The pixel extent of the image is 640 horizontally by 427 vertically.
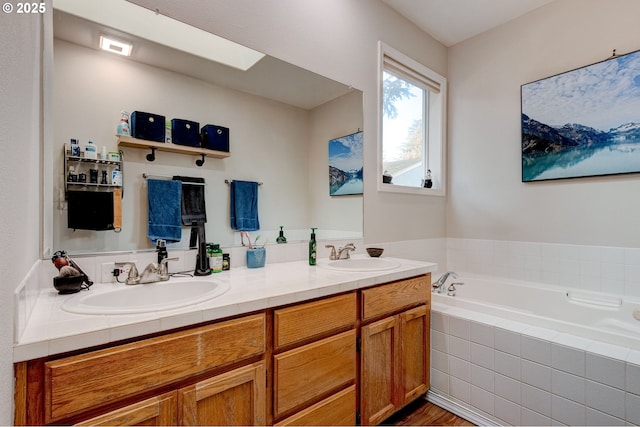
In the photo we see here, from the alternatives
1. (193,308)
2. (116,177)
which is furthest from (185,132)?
(193,308)

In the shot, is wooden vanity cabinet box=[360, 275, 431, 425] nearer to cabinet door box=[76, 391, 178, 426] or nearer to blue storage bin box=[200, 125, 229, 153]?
cabinet door box=[76, 391, 178, 426]

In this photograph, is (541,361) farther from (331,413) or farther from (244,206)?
(244,206)

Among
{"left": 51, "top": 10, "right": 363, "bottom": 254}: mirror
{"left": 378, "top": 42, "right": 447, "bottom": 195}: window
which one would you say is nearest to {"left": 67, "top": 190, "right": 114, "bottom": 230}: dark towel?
{"left": 51, "top": 10, "right": 363, "bottom": 254}: mirror

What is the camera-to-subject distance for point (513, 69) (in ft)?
8.39

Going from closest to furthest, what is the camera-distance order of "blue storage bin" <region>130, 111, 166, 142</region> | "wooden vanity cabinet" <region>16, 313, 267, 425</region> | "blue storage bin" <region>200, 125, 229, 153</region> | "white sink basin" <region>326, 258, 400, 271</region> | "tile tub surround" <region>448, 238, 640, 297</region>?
"wooden vanity cabinet" <region>16, 313, 267, 425</region>, "blue storage bin" <region>130, 111, 166, 142</region>, "blue storage bin" <region>200, 125, 229, 153</region>, "white sink basin" <region>326, 258, 400, 271</region>, "tile tub surround" <region>448, 238, 640, 297</region>

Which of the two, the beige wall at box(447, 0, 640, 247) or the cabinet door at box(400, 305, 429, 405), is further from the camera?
the beige wall at box(447, 0, 640, 247)

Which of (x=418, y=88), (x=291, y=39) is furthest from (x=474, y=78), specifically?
(x=291, y=39)

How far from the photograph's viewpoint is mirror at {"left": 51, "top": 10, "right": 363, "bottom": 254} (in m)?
1.21

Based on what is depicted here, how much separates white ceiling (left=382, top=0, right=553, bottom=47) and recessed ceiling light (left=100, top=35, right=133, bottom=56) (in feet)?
6.58

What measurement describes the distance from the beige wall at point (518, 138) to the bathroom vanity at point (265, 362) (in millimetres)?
1278

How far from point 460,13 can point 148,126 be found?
2.61 m

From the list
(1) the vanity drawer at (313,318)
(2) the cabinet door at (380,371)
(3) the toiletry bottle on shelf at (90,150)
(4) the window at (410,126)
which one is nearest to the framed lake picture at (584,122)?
(4) the window at (410,126)

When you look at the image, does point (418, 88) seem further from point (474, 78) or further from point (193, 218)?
point (193, 218)

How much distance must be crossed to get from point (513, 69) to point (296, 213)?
Answer: 2287 mm
